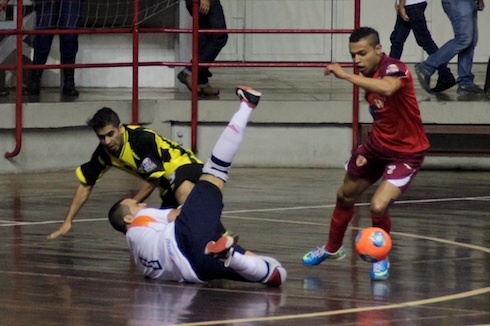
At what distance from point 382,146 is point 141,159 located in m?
1.87

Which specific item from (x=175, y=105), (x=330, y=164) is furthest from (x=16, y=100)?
(x=330, y=164)

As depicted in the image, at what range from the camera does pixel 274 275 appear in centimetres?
829

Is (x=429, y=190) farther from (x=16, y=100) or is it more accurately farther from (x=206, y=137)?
(x=16, y=100)

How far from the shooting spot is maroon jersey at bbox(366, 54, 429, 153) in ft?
29.3

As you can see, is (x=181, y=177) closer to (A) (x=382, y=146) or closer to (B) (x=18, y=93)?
(A) (x=382, y=146)

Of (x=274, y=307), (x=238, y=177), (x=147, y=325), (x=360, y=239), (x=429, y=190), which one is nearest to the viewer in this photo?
(x=147, y=325)

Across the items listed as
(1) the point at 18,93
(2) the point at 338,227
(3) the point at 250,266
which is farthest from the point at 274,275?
(1) the point at 18,93

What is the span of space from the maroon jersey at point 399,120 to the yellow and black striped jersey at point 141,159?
1.71 m

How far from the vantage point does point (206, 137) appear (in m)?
15.6

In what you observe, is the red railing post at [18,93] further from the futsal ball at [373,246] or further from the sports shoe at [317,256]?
the futsal ball at [373,246]

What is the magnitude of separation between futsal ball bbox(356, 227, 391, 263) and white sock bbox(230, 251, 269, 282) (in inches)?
29.2

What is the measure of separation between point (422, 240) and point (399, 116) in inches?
69.5

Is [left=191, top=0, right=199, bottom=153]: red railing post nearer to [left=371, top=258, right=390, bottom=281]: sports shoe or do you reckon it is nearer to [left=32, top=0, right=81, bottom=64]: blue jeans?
[left=32, top=0, right=81, bottom=64]: blue jeans

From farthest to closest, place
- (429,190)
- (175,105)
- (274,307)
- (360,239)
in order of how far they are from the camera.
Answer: (175,105) < (429,190) < (360,239) < (274,307)
